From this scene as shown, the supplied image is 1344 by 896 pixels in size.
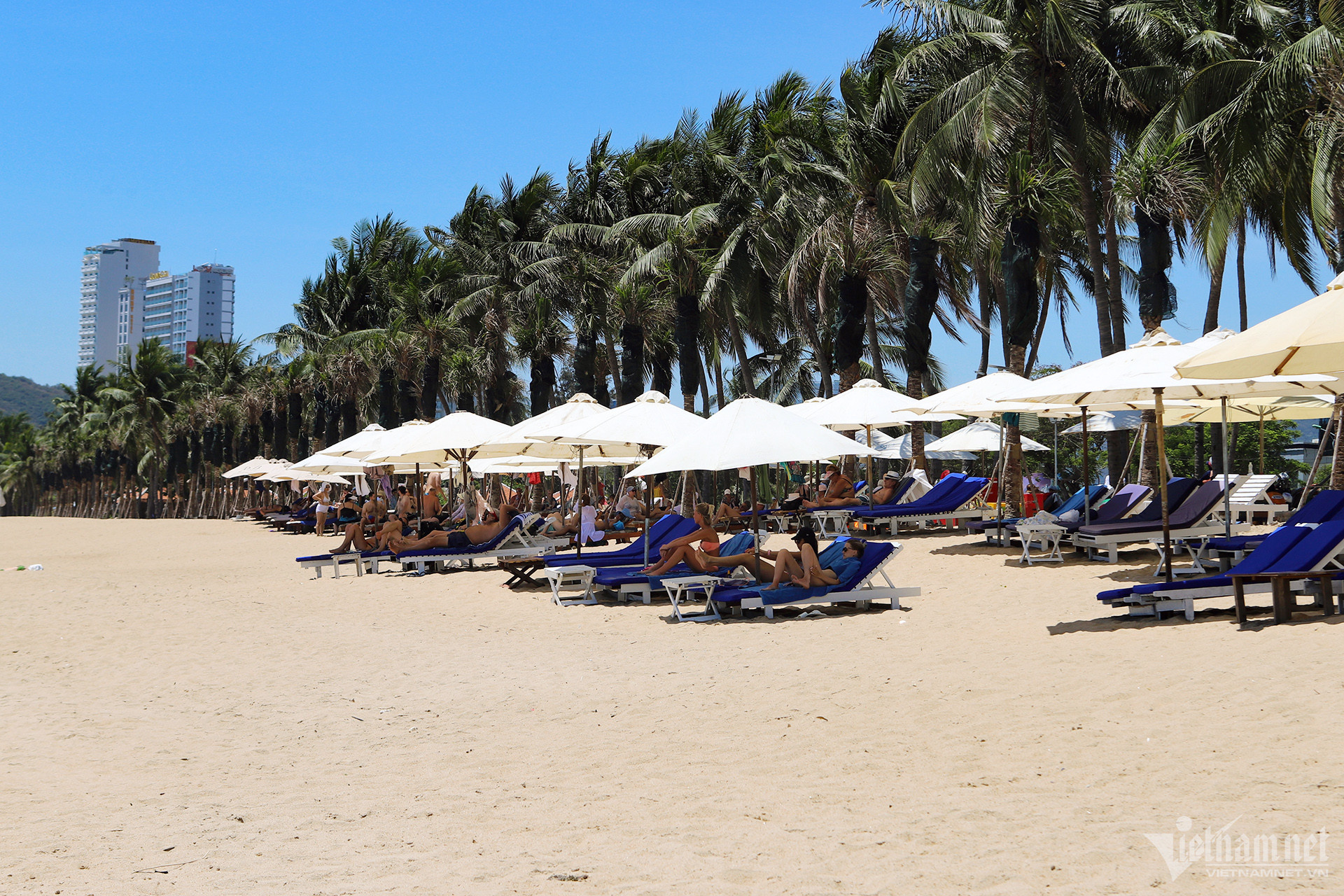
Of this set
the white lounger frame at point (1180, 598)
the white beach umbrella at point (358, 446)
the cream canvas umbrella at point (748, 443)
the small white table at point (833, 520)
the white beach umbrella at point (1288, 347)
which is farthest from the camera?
the white beach umbrella at point (358, 446)

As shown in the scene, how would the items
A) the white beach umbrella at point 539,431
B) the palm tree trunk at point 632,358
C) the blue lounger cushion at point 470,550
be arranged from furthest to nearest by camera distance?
the palm tree trunk at point 632,358, the blue lounger cushion at point 470,550, the white beach umbrella at point 539,431

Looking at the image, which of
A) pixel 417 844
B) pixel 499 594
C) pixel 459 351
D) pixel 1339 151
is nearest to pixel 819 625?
pixel 499 594

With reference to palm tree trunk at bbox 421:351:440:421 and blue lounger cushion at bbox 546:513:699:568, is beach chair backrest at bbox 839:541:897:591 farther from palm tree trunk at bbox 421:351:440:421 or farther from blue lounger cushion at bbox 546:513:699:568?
palm tree trunk at bbox 421:351:440:421

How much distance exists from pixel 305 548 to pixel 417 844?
2194 centimetres

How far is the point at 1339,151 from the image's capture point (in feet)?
49.1

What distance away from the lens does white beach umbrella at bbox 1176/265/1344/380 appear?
22.1 feet

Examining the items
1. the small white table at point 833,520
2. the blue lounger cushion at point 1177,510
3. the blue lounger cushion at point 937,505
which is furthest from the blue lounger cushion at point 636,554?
the small white table at point 833,520

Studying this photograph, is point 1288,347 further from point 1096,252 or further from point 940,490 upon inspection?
point 1096,252

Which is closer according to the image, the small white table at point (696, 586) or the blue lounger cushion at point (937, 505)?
the small white table at point (696, 586)

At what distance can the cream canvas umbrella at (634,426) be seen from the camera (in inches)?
534

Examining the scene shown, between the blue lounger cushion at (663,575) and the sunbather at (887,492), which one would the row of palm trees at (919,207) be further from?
the blue lounger cushion at (663,575)

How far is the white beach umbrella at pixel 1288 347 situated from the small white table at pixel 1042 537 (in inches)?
204

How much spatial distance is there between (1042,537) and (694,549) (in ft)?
15.2

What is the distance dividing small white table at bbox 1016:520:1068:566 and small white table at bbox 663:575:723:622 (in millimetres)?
4167
